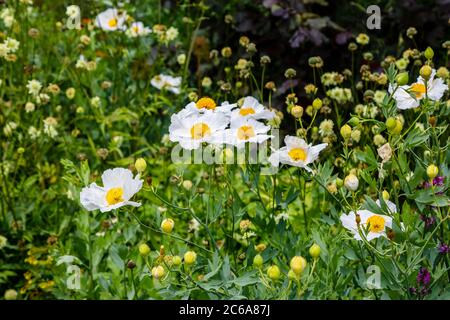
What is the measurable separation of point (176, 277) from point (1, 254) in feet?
3.02

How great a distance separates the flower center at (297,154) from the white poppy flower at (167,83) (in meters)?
1.49

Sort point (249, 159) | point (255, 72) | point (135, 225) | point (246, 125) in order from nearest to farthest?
point (246, 125) → point (249, 159) → point (135, 225) → point (255, 72)

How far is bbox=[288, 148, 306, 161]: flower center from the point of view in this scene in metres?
1.41

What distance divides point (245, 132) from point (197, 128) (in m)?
0.10

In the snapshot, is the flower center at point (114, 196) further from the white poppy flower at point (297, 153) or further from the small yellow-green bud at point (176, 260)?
the white poppy flower at point (297, 153)

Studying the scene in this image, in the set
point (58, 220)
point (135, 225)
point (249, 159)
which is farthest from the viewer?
point (58, 220)

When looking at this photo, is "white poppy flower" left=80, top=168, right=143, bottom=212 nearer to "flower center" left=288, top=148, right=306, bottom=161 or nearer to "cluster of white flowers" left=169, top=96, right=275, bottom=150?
"cluster of white flowers" left=169, top=96, right=275, bottom=150

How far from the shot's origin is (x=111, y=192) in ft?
4.38

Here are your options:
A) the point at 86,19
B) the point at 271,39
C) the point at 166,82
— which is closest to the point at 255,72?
the point at 271,39

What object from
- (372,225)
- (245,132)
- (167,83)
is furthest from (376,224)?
(167,83)

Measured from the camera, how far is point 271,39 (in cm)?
294

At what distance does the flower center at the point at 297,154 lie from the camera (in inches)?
55.7

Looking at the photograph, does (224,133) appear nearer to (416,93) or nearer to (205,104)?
(205,104)
